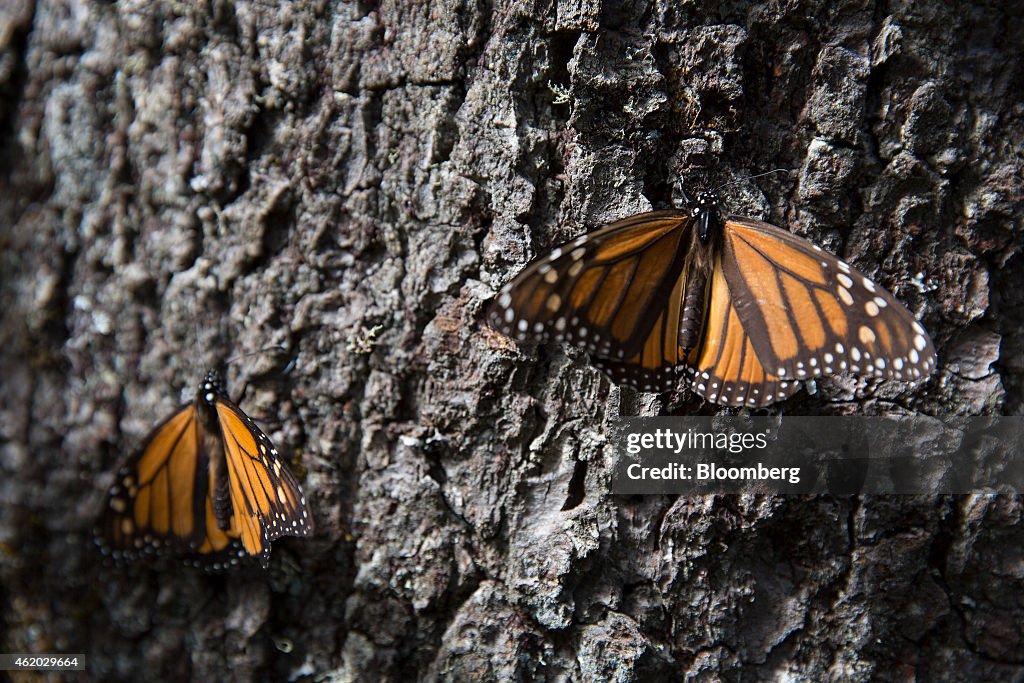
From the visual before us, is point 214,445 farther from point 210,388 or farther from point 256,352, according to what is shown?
point 256,352

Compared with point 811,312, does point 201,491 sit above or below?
below

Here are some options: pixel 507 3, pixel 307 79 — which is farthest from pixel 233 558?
pixel 507 3

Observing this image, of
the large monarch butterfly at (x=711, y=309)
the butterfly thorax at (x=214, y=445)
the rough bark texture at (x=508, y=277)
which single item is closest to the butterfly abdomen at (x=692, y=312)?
the large monarch butterfly at (x=711, y=309)

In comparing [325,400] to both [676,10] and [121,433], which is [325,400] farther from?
[676,10]

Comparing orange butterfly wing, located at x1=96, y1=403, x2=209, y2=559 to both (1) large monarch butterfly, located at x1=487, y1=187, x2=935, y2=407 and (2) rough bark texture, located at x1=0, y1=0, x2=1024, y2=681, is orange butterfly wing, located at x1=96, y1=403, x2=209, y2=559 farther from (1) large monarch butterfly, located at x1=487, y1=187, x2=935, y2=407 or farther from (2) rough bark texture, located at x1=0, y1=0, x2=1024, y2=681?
(1) large monarch butterfly, located at x1=487, y1=187, x2=935, y2=407

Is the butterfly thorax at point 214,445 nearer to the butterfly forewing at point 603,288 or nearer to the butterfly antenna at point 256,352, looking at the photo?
the butterfly antenna at point 256,352

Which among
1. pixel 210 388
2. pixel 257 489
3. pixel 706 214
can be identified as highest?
pixel 706 214

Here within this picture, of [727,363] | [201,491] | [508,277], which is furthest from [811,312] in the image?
[201,491]
